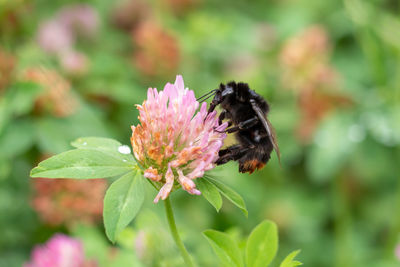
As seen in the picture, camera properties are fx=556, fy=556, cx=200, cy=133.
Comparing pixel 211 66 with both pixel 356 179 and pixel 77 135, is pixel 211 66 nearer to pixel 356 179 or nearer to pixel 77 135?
pixel 356 179

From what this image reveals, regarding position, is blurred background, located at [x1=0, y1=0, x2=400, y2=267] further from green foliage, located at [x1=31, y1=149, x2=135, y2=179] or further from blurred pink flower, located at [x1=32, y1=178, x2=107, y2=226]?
green foliage, located at [x1=31, y1=149, x2=135, y2=179]

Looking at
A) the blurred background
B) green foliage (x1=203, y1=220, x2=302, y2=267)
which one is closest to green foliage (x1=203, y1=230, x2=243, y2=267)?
green foliage (x1=203, y1=220, x2=302, y2=267)

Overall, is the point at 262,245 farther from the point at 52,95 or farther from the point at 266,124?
the point at 52,95

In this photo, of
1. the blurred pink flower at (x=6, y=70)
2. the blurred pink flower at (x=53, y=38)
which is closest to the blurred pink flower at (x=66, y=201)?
the blurred pink flower at (x=6, y=70)

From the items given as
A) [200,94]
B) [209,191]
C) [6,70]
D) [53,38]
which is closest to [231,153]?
[209,191]

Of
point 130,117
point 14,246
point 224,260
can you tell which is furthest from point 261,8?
point 224,260

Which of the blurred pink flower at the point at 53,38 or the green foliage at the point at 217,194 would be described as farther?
the blurred pink flower at the point at 53,38

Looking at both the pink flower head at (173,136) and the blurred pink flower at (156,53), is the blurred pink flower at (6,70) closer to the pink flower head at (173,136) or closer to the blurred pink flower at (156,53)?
the blurred pink flower at (156,53)
